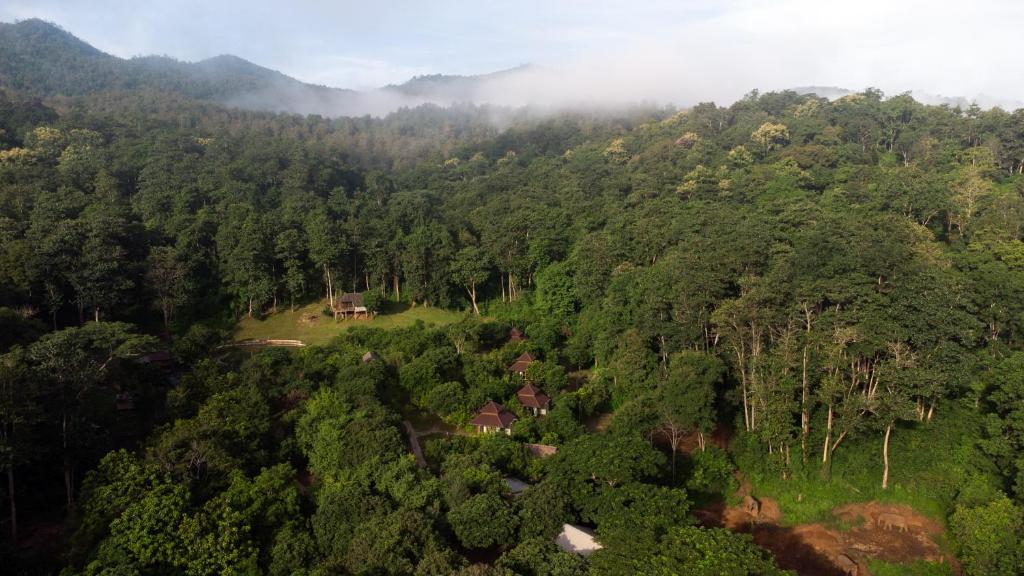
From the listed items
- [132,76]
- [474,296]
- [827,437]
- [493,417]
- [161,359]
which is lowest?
[493,417]

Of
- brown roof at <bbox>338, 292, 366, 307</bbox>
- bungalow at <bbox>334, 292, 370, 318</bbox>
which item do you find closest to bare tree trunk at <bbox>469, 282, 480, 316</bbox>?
bungalow at <bbox>334, 292, 370, 318</bbox>

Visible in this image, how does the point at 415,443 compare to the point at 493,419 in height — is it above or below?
below

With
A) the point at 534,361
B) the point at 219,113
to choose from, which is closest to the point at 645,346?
the point at 534,361

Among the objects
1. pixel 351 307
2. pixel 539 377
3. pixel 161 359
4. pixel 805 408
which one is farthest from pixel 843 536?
pixel 161 359

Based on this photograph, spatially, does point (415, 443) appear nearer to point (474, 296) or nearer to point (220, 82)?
point (474, 296)

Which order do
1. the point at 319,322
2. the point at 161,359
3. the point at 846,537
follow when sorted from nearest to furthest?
1. the point at 846,537
2. the point at 161,359
3. the point at 319,322

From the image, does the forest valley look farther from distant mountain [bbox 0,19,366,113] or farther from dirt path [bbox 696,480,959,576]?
distant mountain [bbox 0,19,366,113]

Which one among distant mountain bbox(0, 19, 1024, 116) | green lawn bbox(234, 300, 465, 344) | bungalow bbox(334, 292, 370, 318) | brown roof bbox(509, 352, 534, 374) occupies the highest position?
distant mountain bbox(0, 19, 1024, 116)
